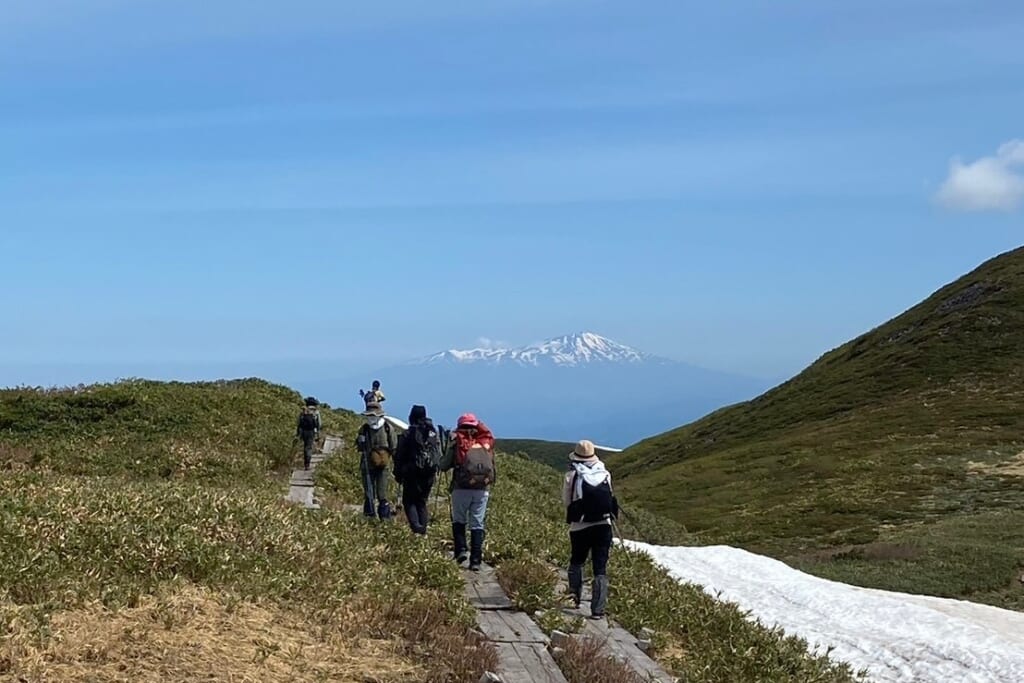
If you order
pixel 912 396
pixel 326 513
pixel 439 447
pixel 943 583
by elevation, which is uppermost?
pixel 912 396

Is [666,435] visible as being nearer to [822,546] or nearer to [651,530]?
[822,546]

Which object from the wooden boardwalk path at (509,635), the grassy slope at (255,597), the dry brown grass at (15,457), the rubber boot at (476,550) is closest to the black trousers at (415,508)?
the grassy slope at (255,597)

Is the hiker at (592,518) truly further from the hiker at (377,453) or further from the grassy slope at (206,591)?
the hiker at (377,453)

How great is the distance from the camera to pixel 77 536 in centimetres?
1299

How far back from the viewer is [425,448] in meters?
18.8

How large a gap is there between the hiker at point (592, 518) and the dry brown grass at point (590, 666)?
10.3 ft

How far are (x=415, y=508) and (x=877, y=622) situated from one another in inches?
549

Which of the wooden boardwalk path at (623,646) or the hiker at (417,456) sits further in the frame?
the hiker at (417,456)

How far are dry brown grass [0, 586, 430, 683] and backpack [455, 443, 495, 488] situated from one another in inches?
233

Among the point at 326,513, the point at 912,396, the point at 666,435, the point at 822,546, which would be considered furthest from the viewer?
the point at 666,435

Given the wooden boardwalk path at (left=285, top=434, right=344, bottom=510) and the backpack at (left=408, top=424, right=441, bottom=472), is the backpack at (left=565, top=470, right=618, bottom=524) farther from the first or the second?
the wooden boardwalk path at (left=285, top=434, right=344, bottom=510)

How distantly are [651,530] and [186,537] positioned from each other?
3145 cm

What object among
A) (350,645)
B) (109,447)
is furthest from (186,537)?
Result: (109,447)

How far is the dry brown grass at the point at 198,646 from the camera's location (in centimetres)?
927
